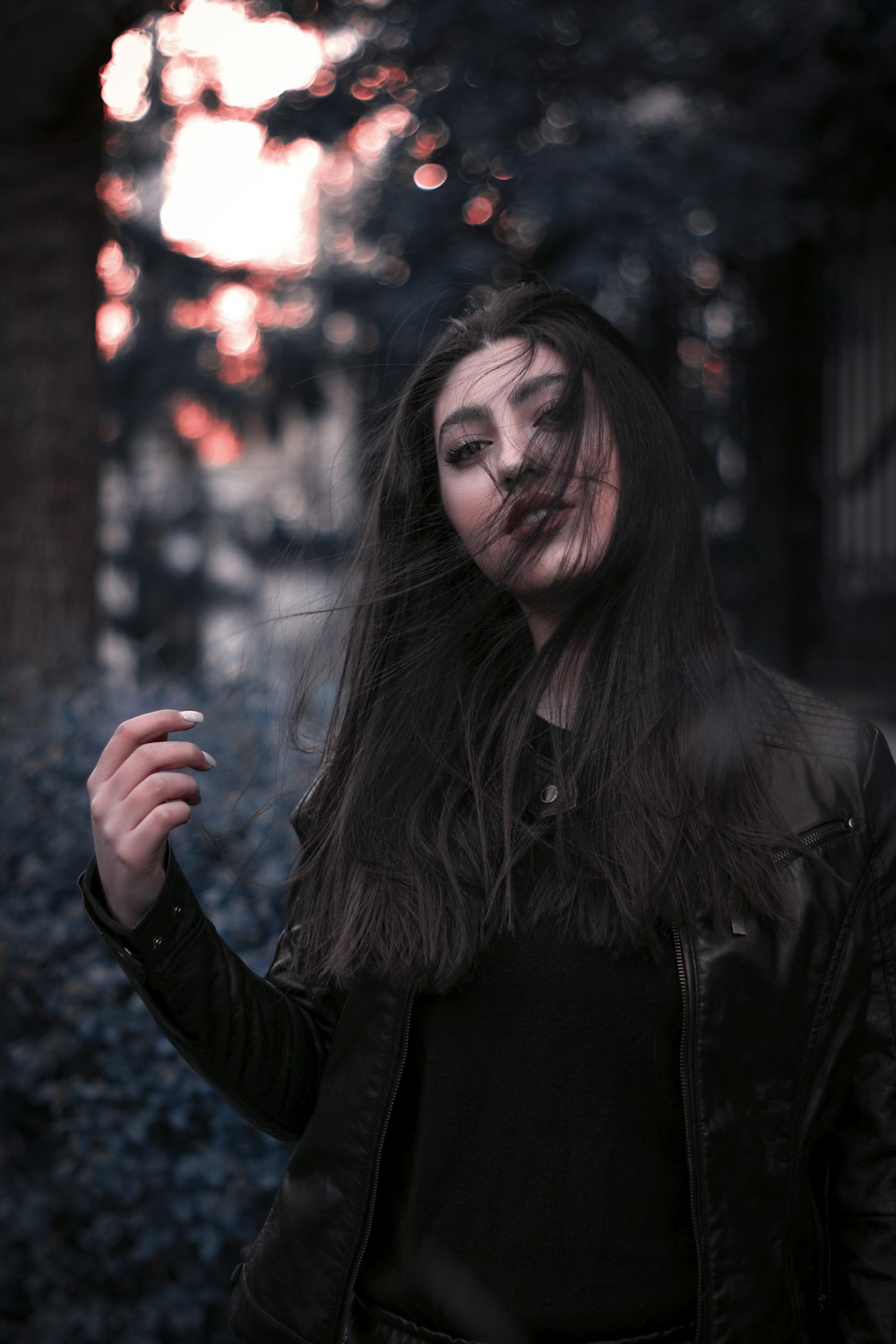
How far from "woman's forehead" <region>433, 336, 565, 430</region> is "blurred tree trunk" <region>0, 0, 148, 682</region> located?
3123 millimetres

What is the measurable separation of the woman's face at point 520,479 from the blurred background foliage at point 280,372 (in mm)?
370

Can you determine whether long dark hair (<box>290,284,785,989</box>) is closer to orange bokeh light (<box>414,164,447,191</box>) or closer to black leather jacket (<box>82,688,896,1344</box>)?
black leather jacket (<box>82,688,896,1344</box>)

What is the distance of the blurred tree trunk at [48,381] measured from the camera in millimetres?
4582

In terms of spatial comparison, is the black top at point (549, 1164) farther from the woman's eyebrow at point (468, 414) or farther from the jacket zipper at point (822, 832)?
the woman's eyebrow at point (468, 414)

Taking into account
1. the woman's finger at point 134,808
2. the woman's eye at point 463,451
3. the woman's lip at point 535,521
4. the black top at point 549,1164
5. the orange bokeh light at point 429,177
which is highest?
the orange bokeh light at point 429,177

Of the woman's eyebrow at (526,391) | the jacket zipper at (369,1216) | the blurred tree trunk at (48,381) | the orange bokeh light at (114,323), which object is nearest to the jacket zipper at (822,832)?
the jacket zipper at (369,1216)

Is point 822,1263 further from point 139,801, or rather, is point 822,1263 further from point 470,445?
point 470,445

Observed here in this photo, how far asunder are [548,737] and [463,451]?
456 millimetres

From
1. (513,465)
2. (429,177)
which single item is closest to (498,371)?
(513,465)

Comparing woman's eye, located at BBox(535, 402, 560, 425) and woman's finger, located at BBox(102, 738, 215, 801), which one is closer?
woman's finger, located at BBox(102, 738, 215, 801)

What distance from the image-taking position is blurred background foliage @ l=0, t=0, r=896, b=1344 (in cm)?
249

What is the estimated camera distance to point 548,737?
172 centimetres

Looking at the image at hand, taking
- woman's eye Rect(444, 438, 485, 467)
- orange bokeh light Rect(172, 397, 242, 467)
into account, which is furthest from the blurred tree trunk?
orange bokeh light Rect(172, 397, 242, 467)

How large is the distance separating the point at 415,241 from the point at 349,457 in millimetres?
4757
